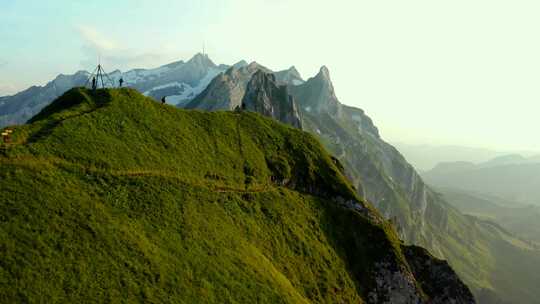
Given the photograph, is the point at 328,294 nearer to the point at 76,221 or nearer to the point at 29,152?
the point at 76,221

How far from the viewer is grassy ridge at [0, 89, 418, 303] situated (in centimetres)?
4444

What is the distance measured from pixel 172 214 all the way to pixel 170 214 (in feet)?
1.06

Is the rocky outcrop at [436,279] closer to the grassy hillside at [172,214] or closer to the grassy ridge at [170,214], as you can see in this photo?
the grassy ridge at [170,214]

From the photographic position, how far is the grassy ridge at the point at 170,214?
44438 millimetres

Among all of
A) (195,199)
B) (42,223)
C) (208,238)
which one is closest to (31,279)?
(42,223)

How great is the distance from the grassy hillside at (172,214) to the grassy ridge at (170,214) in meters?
0.17

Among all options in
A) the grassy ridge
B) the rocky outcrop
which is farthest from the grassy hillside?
the rocky outcrop

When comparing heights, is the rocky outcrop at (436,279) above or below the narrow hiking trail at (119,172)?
below

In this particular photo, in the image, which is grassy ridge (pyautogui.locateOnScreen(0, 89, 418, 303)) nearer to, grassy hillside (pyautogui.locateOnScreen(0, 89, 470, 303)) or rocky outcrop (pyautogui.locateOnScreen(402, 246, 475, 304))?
grassy hillside (pyautogui.locateOnScreen(0, 89, 470, 303))

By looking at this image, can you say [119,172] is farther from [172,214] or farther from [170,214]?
[172,214]

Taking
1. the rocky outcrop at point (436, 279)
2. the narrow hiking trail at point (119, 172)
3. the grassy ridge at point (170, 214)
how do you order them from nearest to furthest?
the grassy ridge at point (170, 214), the narrow hiking trail at point (119, 172), the rocky outcrop at point (436, 279)

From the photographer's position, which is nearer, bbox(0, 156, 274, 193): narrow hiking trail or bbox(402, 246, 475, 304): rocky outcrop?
bbox(0, 156, 274, 193): narrow hiking trail

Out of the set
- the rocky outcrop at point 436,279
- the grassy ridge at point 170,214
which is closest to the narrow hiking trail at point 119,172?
the grassy ridge at point 170,214

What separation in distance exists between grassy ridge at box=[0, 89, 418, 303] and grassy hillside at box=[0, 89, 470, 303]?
0.56 ft
